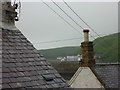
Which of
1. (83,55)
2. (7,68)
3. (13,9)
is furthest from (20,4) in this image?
(83,55)

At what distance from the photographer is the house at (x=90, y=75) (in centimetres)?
1300

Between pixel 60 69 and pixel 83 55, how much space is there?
2796 cm

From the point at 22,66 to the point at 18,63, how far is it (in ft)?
0.41

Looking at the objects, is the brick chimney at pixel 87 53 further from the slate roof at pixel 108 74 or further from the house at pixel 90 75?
the slate roof at pixel 108 74

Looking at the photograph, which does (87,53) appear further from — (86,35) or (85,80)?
(85,80)

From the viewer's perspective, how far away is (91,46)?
13984 mm

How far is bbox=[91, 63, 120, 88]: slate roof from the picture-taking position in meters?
13.1

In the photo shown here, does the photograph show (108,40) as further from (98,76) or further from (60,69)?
(98,76)

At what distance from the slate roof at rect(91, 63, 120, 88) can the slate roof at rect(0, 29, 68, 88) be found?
23.9 ft

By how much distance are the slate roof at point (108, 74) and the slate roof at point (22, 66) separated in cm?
728

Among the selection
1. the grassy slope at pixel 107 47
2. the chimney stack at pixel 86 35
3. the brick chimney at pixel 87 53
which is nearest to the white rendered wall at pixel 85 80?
the brick chimney at pixel 87 53

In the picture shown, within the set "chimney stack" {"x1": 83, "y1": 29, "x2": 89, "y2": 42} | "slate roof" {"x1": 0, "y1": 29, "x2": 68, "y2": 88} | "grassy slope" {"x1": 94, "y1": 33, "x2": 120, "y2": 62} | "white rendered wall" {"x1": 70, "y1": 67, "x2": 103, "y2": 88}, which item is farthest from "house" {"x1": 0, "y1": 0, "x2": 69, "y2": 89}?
"grassy slope" {"x1": 94, "y1": 33, "x2": 120, "y2": 62}

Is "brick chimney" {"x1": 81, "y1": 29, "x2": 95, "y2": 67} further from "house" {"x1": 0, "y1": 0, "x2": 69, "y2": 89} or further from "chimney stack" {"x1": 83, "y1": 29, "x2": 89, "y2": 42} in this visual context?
"house" {"x1": 0, "y1": 0, "x2": 69, "y2": 89}

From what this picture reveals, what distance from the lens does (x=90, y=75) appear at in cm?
1328
